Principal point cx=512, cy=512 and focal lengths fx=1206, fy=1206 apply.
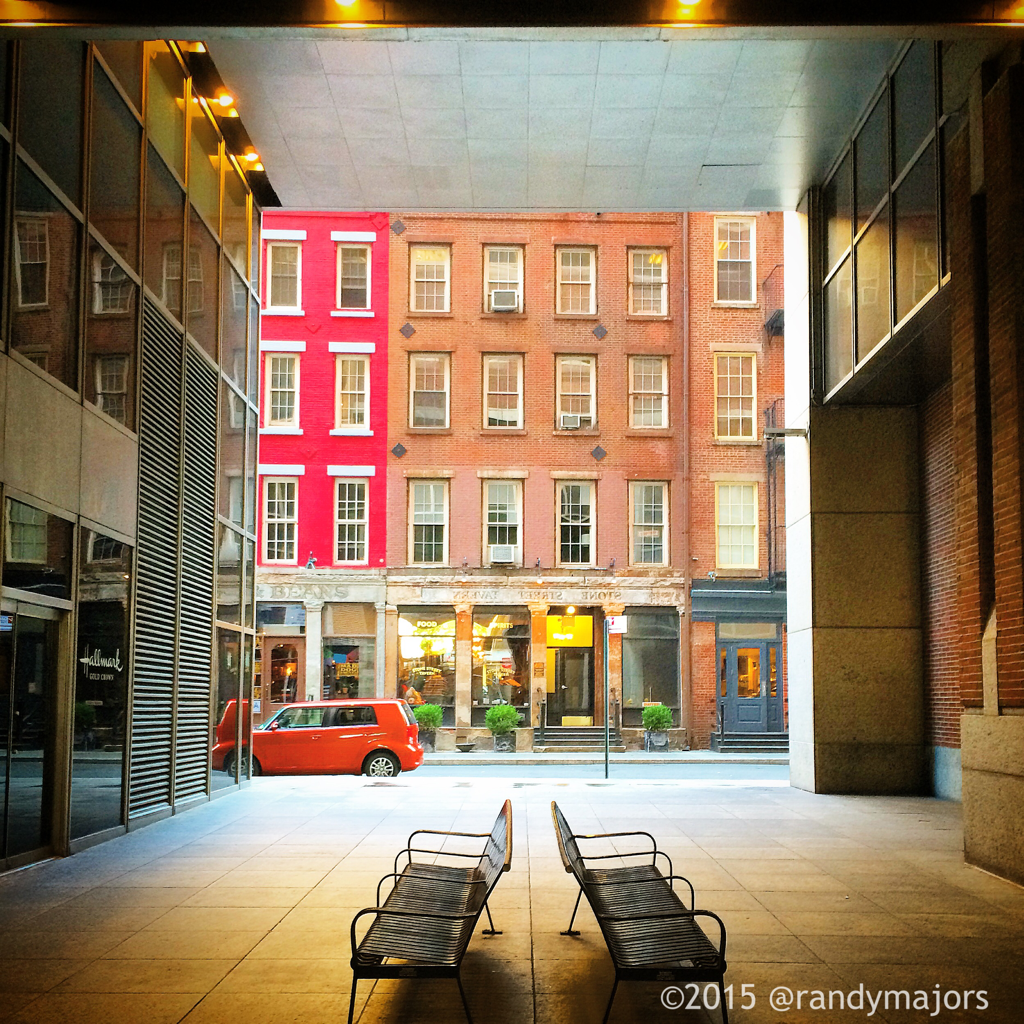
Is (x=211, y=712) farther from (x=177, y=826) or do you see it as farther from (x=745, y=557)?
(x=745, y=557)

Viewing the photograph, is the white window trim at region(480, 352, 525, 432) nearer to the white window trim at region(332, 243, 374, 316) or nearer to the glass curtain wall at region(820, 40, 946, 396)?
the white window trim at region(332, 243, 374, 316)

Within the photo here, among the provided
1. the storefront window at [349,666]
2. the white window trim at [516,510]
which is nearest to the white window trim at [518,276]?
the white window trim at [516,510]

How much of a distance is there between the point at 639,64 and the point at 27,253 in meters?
7.69

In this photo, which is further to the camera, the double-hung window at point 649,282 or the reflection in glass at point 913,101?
the double-hung window at point 649,282

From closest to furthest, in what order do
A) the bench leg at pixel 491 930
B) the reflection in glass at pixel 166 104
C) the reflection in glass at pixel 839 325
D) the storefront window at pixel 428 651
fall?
1. the bench leg at pixel 491 930
2. the reflection in glass at pixel 166 104
3. the reflection in glass at pixel 839 325
4. the storefront window at pixel 428 651

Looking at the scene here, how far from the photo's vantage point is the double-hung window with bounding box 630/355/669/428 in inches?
1382

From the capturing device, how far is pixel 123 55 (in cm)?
1326

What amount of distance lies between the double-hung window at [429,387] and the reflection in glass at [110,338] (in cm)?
2144

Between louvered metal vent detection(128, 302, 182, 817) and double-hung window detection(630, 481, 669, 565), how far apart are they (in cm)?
2057

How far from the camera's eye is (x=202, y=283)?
666 inches

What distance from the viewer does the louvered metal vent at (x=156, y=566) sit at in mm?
13930

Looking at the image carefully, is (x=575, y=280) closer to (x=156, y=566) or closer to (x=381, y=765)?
(x=381, y=765)

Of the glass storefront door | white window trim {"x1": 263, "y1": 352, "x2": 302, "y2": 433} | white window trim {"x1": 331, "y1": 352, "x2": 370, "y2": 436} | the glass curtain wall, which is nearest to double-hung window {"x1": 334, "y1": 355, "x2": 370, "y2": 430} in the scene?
white window trim {"x1": 331, "y1": 352, "x2": 370, "y2": 436}

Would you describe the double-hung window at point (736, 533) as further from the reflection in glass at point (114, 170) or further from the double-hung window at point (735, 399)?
the reflection in glass at point (114, 170)
